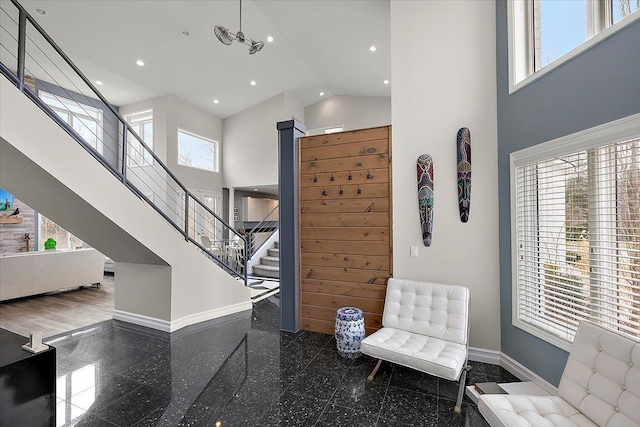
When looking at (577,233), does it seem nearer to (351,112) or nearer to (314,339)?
(314,339)

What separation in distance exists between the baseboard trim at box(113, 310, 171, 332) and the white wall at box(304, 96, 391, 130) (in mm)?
6521

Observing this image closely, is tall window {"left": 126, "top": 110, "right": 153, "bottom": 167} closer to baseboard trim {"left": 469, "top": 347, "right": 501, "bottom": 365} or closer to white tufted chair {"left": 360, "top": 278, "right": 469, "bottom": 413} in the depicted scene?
white tufted chair {"left": 360, "top": 278, "right": 469, "bottom": 413}

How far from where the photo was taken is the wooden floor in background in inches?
151

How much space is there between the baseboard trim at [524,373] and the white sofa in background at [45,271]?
691 centimetres

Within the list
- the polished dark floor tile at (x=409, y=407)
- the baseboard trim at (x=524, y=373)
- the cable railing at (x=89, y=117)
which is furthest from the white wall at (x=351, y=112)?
the polished dark floor tile at (x=409, y=407)

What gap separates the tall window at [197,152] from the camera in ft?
27.8

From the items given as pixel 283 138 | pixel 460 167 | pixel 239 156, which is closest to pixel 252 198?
pixel 239 156

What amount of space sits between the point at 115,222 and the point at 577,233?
13.3ft

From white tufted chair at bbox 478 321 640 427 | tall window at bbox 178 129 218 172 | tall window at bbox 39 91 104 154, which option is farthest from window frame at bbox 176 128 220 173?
white tufted chair at bbox 478 321 640 427

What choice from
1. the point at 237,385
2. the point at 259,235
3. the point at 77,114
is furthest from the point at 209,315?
the point at 77,114

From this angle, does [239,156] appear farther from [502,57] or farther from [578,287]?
[578,287]

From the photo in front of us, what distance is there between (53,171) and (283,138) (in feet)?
7.49

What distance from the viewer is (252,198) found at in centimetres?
1046

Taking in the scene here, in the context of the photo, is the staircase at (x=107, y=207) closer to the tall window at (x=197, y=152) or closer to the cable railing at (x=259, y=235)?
the cable railing at (x=259, y=235)
